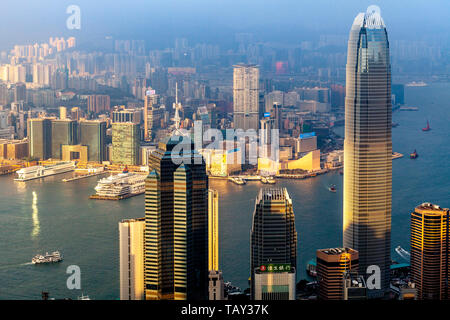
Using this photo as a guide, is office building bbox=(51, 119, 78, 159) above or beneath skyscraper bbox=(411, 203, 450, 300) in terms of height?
above

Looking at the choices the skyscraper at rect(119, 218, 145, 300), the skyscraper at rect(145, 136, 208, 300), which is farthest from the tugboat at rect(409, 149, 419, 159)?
the skyscraper at rect(119, 218, 145, 300)

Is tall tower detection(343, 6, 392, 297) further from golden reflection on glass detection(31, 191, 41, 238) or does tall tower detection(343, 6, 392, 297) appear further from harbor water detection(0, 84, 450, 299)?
golden reflection on glass detection(31, 191, 41, 238)

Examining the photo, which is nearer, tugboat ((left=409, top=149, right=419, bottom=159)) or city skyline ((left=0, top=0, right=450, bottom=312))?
city skyline ((left=0, top=0, right=450, bottom=312))

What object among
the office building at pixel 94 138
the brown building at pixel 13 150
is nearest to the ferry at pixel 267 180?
the office building at pixel 94 138

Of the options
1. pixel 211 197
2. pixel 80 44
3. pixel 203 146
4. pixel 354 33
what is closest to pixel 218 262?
pixel 211 197

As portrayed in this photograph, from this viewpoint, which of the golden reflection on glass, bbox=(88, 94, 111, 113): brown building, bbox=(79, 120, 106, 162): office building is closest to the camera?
the golden reflection on glass
